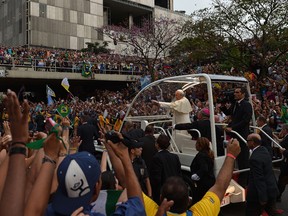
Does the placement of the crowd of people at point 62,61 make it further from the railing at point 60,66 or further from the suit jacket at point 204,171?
the suit jacket at point 204,171

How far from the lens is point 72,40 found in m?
42.4

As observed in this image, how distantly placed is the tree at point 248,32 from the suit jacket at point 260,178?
13.1 m

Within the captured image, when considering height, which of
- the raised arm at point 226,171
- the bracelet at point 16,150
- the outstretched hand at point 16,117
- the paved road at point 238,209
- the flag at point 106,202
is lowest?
the paved road at point 238,209

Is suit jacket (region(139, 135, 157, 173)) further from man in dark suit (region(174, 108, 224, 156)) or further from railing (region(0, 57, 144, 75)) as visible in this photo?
railing (region(0, 57, 144, 75))

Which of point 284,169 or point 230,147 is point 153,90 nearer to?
point 284,169

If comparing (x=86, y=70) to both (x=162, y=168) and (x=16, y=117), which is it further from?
(x=16, y=117)

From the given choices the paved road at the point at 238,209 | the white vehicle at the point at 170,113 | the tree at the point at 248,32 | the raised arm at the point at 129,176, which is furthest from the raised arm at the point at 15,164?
the tree at the point at 248,32

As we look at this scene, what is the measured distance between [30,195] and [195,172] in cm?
357

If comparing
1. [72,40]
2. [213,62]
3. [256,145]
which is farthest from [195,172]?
[72,40]

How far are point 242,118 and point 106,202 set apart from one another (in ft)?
14.2

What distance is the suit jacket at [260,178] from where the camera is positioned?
4.72m

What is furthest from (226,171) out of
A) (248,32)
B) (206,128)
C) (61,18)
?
(61,18)

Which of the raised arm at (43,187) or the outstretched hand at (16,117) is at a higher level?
the outstretched hand at (16,117)

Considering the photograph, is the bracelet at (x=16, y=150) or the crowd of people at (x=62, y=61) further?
the crowd of people at (x=62, y=61)
